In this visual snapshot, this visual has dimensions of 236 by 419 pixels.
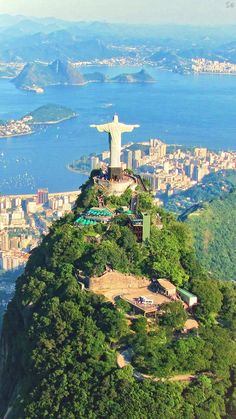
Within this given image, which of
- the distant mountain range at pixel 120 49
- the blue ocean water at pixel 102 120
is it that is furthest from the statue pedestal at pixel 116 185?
the distant mountain range at pixel 120 49

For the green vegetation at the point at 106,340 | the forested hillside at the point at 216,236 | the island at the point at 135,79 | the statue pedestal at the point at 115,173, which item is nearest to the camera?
the green vegetation at the point at 106,340

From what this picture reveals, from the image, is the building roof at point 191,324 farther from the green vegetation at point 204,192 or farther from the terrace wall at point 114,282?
the green vegetation at point 204,192

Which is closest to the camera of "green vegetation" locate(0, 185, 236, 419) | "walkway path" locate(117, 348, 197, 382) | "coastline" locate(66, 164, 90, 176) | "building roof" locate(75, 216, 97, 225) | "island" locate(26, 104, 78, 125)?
"green vegetation" locate(0, 185, 236, 419)

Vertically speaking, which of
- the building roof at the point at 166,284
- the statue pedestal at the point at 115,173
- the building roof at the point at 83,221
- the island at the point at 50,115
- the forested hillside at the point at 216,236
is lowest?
the island at the point at 50,115

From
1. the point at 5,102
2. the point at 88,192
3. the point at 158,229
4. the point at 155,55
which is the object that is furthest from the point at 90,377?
the point at 155,55

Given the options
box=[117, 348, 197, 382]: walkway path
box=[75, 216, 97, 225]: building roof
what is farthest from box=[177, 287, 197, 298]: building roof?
box=[75, 216, 97, 225]: building roof

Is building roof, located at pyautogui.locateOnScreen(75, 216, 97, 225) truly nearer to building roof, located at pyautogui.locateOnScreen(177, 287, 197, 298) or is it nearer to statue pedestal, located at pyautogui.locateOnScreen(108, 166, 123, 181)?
statue pedestal, located at pyautogui.locateOnScreen(108, 166, 123, 181)

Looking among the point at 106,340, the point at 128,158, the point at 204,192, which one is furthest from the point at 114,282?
the point at 128,158
